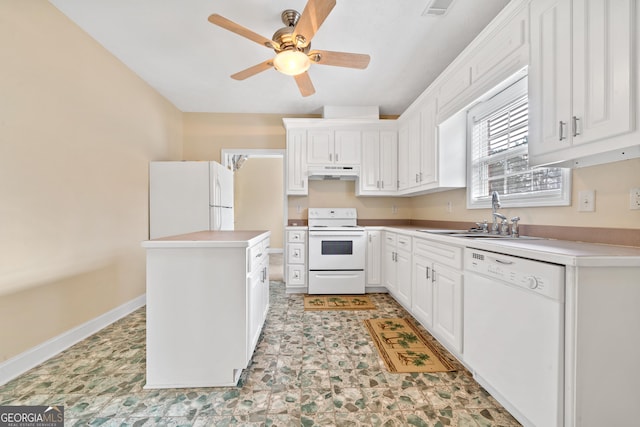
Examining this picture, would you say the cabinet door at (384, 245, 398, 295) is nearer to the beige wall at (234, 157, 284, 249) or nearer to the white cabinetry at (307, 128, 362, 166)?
the white cabinetry at (307, 128, 362, 166)

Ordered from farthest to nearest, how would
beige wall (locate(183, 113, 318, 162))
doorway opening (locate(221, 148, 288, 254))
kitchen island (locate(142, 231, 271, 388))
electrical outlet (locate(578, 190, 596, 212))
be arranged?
doorway opening (locate(221, 148, 288, 254)) → beige wall (locate(183, 113, 318, 162)) → kitchen island (locate(142, 231, 271, 388)) → electrical outlet (locate(578, 190, 596, 212))

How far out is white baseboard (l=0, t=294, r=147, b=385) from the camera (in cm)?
175

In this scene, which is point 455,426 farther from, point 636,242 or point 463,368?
point 636,242

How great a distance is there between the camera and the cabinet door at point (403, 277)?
9.07 ft

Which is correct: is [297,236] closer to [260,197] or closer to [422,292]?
[422,292]

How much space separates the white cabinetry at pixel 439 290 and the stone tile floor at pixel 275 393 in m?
0.29

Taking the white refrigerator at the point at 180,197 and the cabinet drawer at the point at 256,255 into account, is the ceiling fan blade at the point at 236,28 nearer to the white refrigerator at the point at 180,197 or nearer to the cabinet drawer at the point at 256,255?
the cabinet drawer at the point at 256,255

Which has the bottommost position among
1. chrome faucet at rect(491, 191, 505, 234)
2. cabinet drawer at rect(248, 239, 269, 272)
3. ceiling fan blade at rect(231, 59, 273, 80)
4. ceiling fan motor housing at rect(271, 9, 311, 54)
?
cabinet drawer at rect(248, 239, 269, 272)

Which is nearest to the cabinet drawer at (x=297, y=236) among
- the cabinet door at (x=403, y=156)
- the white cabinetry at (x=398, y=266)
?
the white cabinetry at (x=398, y=266)

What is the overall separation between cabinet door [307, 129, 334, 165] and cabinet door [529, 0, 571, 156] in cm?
258

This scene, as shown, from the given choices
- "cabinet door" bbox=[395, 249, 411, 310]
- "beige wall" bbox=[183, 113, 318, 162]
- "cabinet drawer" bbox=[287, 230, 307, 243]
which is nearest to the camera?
"cabinet door" bbox=[395, 249, 411, 310]

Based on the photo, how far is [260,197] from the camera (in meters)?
7.44

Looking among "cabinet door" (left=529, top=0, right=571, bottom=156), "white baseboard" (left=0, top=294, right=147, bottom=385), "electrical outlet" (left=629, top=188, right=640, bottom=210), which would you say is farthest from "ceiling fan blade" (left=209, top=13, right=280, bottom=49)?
"white baseboard" (left=0, top=294, right=147, bottom=385)

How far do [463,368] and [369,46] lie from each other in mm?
2824
